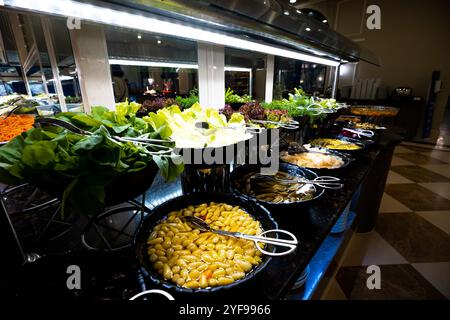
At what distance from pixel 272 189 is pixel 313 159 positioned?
593 mm

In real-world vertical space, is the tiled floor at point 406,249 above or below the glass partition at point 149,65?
below

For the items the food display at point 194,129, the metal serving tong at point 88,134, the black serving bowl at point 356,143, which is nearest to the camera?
the metal serving tong at point 88,134

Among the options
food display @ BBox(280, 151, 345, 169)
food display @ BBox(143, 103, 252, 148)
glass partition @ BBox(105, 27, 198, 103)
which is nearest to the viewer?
food display @ BBox(143, 103, 252, 148)

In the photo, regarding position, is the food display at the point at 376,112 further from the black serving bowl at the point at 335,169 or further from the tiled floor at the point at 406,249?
the black serving bowl at the point at 335,169

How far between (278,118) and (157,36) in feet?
3.48

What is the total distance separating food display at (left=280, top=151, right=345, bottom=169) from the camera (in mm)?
1409

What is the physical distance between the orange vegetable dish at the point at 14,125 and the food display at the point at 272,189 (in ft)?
4.13

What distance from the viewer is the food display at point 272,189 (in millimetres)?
1001

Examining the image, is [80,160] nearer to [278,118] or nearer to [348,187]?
[348,187]

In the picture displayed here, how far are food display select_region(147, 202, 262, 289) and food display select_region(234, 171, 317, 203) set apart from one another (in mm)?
194

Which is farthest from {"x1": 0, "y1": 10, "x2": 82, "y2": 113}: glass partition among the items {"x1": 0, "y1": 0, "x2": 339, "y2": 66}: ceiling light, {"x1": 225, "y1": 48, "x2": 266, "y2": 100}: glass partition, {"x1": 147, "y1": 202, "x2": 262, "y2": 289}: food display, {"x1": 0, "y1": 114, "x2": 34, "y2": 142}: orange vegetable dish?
{"x1": 225, "y1": 48, "x2": 266, "y2": 100}: glass partition

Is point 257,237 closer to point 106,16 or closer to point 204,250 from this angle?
point 204,250

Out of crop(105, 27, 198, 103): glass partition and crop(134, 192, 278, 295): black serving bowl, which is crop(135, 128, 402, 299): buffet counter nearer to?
crop(134, 192, 278, 295): black serving bowl

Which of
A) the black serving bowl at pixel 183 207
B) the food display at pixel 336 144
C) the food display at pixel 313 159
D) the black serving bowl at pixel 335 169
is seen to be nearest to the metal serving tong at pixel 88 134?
the black serving bowl at pixel 183 207
